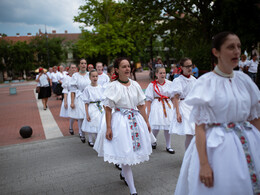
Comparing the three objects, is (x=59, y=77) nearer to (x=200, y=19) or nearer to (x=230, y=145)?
(x=200, y=19)

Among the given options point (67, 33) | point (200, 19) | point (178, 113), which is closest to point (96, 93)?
point (178, 113)

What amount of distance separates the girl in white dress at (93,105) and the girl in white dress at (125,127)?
2440 millimetres

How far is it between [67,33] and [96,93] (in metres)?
86.3

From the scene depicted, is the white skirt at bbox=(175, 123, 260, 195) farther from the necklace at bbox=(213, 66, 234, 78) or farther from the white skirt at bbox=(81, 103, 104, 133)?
the white skirt at bbox=(81, 103, 104, 133)

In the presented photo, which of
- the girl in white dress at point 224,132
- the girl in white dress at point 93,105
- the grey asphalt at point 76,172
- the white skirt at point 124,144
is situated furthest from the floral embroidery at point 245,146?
the girl in white dress at point 93,105

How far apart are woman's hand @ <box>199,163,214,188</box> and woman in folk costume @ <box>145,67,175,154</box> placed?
147 inches

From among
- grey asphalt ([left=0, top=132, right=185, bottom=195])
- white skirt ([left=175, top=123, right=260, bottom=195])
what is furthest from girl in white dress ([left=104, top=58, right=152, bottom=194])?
white skirt ([left=175, top=123, right=260, bottom=195])

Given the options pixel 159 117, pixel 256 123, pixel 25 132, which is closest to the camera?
pixel 256 123

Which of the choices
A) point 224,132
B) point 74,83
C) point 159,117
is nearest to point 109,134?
point 224,132

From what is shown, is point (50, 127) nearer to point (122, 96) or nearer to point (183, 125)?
point (183, 125)

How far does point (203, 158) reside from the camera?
2.15m

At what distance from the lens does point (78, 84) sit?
7324 millimetres

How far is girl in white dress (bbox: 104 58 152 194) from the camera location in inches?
146

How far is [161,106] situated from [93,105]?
1.83 m
